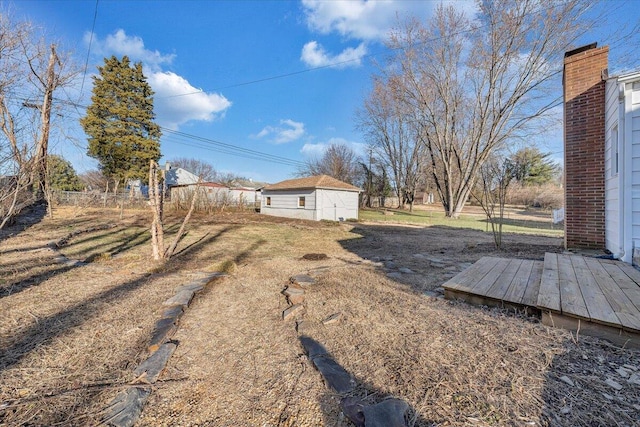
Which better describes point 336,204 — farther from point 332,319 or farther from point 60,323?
point 60,323

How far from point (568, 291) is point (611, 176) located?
9.84ft

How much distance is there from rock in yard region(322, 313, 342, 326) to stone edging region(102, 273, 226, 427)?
1231 millimetres

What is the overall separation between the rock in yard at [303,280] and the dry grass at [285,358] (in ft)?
0.68

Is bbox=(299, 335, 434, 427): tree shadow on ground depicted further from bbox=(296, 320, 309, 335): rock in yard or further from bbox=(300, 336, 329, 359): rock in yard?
bbox=(296, 320, 309, 335): rock in yard

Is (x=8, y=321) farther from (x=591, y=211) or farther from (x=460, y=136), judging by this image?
(x=460, y=136)

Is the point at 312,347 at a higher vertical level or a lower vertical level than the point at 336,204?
lower

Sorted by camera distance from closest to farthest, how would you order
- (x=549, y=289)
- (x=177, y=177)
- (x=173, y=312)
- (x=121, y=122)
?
(x=549, y=289) < (x=173, y=312) < (x=121, y=122) < (x=177, y=177)

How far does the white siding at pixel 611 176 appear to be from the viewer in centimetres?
380

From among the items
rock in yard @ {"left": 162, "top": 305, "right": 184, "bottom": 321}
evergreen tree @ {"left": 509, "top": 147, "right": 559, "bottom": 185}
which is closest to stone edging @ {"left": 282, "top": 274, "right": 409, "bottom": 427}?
rock in yard @ {"left": 162, "top": 305, "right": 184, "bottom": 321}

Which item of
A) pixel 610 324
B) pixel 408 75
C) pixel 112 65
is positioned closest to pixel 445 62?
pixel 408 75

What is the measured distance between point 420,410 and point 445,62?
71.0 feet

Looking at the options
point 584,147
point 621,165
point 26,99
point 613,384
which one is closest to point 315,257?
point 613,384

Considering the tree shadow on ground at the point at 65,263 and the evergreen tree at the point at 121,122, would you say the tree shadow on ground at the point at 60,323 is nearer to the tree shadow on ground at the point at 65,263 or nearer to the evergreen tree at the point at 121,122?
the tree shadow on ground at the point at 65,263

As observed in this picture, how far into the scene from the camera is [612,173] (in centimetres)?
407
